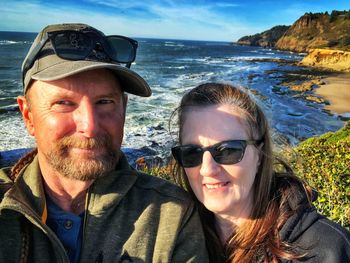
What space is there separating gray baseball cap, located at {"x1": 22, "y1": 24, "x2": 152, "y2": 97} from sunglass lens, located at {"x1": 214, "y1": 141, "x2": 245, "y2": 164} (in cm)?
65

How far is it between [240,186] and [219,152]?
272 mm

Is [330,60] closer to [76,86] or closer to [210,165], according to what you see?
[210,165]

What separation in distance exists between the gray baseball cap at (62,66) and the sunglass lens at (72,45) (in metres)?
0.04

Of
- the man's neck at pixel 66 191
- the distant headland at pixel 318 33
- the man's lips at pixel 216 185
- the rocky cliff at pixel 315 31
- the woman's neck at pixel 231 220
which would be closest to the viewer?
the man's neck at pixel 66 191

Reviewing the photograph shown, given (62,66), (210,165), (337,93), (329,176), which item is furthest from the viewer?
(337,93)

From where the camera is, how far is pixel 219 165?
2.56m

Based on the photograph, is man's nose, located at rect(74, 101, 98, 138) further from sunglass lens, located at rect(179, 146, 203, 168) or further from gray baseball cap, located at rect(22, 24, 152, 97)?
sunglass lens, located at rect(179, 146, 203, 168)

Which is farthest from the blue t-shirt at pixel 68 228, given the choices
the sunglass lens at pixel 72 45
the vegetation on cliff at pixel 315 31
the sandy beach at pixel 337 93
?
the vegetation on cliff at pixel 315 31

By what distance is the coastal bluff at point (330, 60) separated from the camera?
55.0m

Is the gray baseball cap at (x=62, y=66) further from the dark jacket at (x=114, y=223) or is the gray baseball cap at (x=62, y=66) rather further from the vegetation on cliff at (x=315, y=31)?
the vegetation on cliff at (x=315, y=31)

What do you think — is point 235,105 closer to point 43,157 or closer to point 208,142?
point 208,142

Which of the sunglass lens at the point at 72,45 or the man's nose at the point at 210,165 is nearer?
the sunglass lens at the point at 72,45

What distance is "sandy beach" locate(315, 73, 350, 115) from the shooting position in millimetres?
27438

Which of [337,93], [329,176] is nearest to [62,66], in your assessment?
[329,176]
